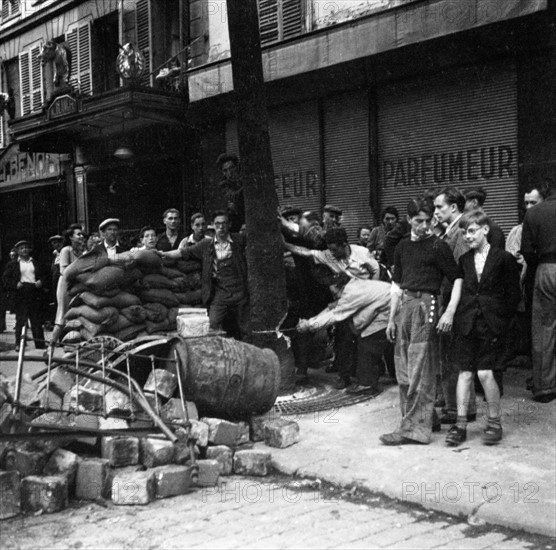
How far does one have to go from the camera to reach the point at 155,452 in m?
5.05

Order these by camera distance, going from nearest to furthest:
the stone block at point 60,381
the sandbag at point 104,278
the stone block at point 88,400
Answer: the stone block at point 88,400 → the stone block at point 60,381 → the sandbag at point 104,278

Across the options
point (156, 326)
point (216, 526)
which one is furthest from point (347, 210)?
point (216, 526)

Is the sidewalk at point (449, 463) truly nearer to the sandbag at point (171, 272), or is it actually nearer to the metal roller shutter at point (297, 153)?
the sandbag at point (171, 272)

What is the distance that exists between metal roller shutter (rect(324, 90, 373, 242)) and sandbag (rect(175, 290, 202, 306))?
4.13m

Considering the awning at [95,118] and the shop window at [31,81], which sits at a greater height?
the shop window at [31,81]

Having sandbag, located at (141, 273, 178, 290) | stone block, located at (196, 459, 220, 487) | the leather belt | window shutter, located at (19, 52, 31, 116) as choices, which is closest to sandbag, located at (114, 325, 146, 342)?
sandbag, located at (141, 273, 178, 290)

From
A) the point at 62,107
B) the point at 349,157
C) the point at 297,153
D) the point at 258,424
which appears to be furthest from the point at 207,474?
the point at 62,107

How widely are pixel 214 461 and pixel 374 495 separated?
1091 mm

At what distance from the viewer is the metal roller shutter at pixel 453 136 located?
9750 millimetres

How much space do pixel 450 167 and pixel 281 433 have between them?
5.67m

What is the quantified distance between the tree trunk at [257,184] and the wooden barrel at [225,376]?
129cm

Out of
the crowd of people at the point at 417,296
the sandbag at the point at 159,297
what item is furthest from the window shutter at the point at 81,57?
the sandbag at the point at 159,297

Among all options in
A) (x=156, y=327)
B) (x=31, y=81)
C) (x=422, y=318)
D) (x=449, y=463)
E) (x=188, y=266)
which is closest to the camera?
(x=449, y=463)

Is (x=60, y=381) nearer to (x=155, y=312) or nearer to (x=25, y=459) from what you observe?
(x=25, y=459)
